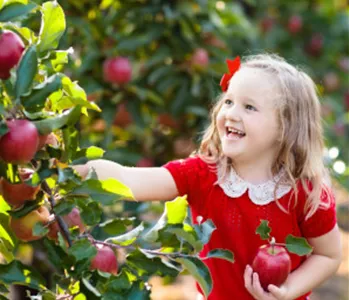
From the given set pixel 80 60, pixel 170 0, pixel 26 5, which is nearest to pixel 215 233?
pixel 26 5

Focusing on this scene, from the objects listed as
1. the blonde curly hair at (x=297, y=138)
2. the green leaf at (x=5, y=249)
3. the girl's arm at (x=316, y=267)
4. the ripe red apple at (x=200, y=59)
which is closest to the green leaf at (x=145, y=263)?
the green leaf at (x=5, y=249)

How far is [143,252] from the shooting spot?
150cm

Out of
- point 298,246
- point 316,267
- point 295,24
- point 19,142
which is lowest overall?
point 295,24

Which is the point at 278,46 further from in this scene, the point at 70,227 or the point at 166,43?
the point at 70,227

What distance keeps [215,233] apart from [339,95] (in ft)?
10.7

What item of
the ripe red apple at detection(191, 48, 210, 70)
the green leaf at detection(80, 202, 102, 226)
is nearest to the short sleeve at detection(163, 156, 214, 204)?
the green leaf at detection(80, 202, 102, 226)

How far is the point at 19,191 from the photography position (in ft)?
4.78

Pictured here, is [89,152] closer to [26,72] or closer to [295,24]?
[26,72]

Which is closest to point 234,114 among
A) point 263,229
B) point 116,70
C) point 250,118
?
point 250,118

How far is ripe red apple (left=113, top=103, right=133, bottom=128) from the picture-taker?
3.43m

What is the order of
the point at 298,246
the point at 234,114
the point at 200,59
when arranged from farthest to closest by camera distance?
the point at 200,59 → the point at 234,114 → the point at 298,246

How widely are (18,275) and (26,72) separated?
358mm

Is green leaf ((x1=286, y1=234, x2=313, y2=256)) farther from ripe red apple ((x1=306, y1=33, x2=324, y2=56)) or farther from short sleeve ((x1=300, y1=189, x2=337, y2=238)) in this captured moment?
ripe red apple ((x1=306, y1=33, x2=324, y2=56))

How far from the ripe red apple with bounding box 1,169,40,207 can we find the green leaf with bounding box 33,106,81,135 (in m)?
0.13
